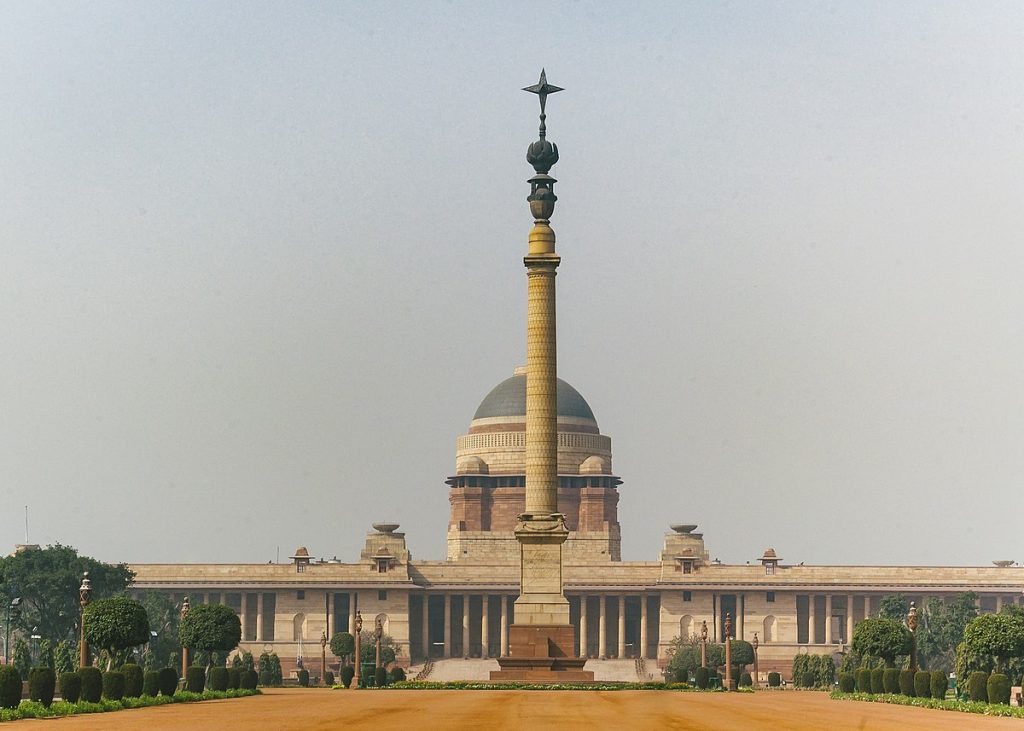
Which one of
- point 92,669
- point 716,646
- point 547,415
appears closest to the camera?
point 92,669

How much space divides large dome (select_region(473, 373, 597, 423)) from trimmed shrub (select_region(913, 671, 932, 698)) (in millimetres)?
92964

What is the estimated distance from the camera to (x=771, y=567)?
15050cm

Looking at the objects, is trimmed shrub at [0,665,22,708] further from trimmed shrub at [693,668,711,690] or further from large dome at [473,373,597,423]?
large dome at [473,373,597,423]

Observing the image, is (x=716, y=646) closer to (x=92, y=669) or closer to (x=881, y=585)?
(x=881, y=585)

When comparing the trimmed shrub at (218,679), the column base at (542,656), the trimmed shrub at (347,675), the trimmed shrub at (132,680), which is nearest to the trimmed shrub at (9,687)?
the trimmed shrub at (132,680)

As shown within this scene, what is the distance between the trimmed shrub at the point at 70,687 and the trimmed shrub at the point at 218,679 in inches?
638

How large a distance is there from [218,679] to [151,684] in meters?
8.66

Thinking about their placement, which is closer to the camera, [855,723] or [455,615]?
[855,723]

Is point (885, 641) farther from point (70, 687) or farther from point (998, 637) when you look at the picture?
point (70, 687)

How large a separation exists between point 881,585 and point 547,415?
65145 millimetres

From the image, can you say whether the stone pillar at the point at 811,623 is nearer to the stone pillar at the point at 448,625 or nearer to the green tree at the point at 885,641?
the stone pillar at the point at 448,625

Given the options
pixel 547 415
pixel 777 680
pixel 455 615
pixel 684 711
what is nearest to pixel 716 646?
pixel 777 680

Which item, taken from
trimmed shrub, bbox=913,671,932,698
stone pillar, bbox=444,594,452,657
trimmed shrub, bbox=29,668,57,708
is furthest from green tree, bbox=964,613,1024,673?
stone pillar, bbox=444,594,452,657

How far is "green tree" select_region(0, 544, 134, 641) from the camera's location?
116 meters
